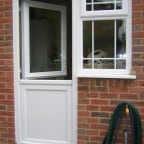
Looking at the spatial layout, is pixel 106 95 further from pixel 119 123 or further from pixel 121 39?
pixel 121 39

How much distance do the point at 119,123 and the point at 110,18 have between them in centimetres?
133

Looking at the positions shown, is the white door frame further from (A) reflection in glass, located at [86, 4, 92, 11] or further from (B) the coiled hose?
(B) the coiled hose

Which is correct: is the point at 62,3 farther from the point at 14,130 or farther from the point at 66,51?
the point at 14,130

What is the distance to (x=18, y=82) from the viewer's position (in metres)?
4.62

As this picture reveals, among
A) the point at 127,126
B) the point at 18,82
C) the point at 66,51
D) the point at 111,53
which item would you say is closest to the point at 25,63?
the point at 18,82

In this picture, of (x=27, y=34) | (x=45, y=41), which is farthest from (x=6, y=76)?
(x=45, y=41)

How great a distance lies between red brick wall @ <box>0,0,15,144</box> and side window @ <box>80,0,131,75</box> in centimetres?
107

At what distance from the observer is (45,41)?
16.1 ft

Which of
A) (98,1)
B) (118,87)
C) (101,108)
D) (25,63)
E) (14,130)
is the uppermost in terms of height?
(98,1)

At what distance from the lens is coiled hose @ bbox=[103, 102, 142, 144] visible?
3900 millimetres

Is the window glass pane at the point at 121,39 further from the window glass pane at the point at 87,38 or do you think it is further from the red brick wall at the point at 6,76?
the red brick wall at the point at 6,76

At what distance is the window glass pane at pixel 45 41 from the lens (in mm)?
4832

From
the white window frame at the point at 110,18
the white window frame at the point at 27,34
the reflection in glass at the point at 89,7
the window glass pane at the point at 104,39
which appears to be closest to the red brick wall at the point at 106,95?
the white window frame at the point at 110,18

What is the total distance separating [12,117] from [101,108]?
1336 mm
